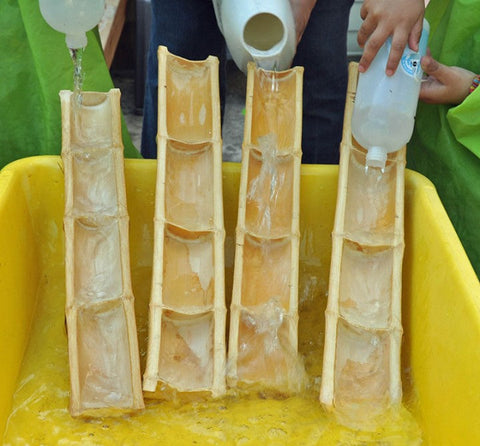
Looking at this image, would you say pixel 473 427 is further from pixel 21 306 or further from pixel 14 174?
pixel 14 174

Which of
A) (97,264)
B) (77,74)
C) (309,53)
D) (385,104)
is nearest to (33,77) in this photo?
(77,74)

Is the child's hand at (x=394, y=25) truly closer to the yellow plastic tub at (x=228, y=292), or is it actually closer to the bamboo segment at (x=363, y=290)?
the bamboo segment at (x=363, y=290)

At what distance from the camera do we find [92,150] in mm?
1278

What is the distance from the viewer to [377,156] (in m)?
1.19

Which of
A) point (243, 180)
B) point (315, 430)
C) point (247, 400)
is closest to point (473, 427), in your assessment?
point (315, 430)

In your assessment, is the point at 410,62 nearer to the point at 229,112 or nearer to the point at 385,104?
the point at 385,104

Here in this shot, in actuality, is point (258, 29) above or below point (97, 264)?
above

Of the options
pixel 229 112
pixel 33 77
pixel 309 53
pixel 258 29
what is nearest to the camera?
pixel 258 29

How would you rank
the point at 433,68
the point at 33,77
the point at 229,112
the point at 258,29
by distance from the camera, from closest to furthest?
1. the point at 258,29
2. the point at 433,68
3. the point at 33,77
4. the point at 229,112

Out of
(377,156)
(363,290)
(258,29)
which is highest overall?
(258,29)

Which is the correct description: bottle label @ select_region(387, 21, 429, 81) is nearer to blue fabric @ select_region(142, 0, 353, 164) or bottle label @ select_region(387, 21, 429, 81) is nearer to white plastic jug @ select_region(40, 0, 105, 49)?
blue fabric @ select_region(142, 0, 353, 164)

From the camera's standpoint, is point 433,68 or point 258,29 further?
point 433,68

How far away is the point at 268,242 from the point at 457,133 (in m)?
0.48

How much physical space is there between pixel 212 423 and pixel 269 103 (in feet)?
2.21
